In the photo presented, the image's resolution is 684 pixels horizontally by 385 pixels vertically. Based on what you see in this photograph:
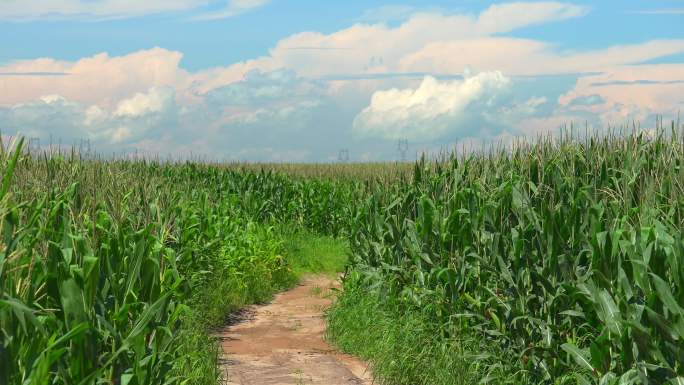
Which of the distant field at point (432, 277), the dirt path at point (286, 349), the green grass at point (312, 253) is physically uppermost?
the distant field at point (432, 277)

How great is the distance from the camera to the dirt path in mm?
10023

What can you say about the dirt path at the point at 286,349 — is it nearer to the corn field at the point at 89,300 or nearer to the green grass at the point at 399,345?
the green grass at the point at 399,345

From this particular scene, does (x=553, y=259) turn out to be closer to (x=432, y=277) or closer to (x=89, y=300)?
(x=432, y=277)

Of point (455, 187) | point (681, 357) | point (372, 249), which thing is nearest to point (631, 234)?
point (681, 357)

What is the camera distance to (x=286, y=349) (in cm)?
1176

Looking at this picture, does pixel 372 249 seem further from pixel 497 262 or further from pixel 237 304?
pixel 497 262

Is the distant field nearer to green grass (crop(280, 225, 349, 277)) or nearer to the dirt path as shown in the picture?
the dirt path

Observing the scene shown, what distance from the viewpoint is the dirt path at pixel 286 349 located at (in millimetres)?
10023

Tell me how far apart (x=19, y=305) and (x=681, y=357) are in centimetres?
485

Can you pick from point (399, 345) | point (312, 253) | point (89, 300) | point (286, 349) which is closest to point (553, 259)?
point (399, 345)

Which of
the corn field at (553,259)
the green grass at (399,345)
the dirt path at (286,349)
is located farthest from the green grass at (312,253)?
the corn field at (553,259)

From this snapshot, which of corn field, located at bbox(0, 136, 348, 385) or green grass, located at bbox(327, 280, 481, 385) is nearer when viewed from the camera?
corn field, located at bbox(0, 136, 348, 385)

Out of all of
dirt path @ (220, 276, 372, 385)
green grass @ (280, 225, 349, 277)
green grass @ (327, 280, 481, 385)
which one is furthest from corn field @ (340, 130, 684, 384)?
green grass @ (280, 225, 349, 277)

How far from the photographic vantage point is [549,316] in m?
8.07
